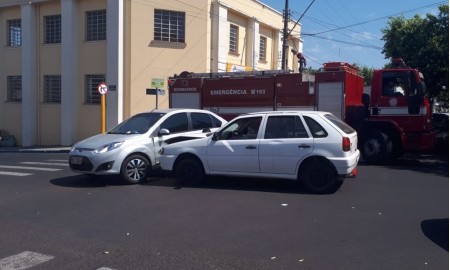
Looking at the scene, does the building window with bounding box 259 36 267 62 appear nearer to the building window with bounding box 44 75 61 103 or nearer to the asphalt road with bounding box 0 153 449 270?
the building window with bounding box 44 75 61 103

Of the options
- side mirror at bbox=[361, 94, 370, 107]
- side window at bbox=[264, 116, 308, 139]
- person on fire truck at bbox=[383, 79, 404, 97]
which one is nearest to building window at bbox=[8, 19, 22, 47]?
side mirror at bbox=[361, 94, 370, 107]

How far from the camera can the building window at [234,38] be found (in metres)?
26.9

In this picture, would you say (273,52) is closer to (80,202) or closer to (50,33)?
(50,33)

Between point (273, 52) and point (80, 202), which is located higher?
point (273, 52)

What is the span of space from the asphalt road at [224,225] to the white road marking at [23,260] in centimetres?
1

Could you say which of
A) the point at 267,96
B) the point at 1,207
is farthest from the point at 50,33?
the point at 1,207

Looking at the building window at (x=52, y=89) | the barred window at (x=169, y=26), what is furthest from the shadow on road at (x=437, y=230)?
the building window at (x=52, y=89)

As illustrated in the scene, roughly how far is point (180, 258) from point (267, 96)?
977 cm

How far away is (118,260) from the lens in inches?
218

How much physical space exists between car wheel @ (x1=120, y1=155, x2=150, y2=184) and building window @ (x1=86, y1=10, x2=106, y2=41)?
15616mm

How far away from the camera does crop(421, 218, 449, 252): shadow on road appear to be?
6099 millimetres

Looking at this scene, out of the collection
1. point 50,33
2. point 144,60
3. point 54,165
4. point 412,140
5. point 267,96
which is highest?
point 50,33

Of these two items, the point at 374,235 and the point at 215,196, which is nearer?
the point at 374,235

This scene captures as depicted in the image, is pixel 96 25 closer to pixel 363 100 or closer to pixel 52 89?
pixel 52 89
